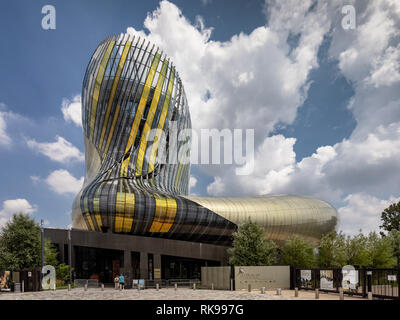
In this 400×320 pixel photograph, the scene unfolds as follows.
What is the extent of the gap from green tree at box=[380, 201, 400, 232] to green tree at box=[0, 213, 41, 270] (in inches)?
2385

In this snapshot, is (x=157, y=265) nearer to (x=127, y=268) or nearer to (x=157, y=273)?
(x=157, y=273)

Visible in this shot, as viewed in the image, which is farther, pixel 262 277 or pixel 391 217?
pixel 391 217

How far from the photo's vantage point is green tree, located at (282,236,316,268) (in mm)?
36328

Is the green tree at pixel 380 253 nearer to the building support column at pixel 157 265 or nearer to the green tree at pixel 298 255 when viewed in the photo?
the green tree at pixel 298 255

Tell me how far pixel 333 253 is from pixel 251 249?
27.0 ft

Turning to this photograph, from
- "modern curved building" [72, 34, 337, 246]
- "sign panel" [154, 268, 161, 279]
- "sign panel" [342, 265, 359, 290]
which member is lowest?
"sign panel" [154, 268, 161, 279]

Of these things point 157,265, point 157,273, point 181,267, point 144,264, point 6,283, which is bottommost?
point 181,267

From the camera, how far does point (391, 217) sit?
224 ft

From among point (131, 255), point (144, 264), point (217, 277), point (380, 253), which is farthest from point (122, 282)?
point (380, 253)

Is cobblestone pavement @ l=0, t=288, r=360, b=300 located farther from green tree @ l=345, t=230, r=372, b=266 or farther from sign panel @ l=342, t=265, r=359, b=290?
green tree @ l=345, t=230, r=372, b=266

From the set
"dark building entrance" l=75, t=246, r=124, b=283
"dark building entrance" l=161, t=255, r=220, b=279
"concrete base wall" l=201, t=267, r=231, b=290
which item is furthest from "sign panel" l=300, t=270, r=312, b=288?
"dark building entrance" l=75, t=246, r=124, b=283
